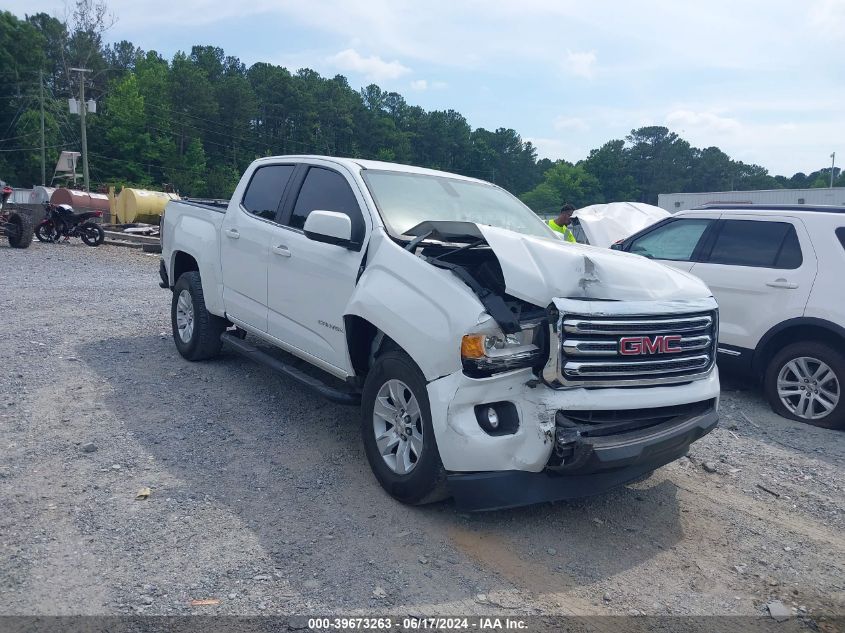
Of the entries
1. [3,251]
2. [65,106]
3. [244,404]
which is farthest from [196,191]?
[244,404]

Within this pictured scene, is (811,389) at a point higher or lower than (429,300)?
lower

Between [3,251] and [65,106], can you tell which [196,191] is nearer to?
[65,106]

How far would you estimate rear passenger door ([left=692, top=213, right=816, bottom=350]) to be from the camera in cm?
657

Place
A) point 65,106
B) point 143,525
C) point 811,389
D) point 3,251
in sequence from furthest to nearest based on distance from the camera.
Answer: point 65,106
point 3,251
point 811,389
point 143,525

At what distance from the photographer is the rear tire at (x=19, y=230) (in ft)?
65.1

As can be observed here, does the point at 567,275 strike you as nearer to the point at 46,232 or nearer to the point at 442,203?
the point at 442,203

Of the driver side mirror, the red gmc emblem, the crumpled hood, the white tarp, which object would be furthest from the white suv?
the white tarp

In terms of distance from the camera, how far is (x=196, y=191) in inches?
2958

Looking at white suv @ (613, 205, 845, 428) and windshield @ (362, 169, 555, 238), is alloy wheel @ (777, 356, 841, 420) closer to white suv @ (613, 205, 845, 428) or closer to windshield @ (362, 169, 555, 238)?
white suv @ (613, 205, 845, 428)

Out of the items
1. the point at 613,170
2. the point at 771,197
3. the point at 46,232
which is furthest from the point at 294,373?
the point at 613,170

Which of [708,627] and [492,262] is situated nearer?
[708,627]

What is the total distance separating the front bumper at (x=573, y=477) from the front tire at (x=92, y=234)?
68.6ft

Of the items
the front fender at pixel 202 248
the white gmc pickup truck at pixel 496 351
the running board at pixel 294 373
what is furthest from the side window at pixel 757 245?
the front fender at pixel 202 248

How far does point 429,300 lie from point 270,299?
2.13 m
